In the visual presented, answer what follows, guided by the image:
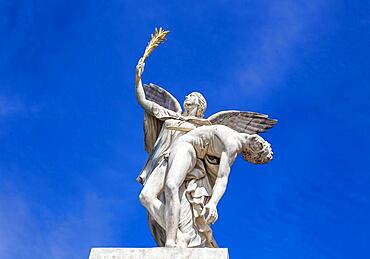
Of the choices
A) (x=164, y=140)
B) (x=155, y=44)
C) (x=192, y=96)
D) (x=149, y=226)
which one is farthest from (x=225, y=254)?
(x=155, y=44)

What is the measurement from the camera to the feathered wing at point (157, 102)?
522 inches

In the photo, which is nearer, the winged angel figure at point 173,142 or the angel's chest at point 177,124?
the winged angel figure at point 173,142

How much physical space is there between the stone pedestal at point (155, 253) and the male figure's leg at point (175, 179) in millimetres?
627

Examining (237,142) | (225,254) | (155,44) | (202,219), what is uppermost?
(155,44)

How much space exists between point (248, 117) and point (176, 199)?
110 inches

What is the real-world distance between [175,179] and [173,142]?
1222 millimetres

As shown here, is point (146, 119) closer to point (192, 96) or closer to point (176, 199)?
point (192, 96)

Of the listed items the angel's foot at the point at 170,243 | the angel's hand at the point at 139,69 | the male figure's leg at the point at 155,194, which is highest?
the angel's hand at the point at 139,69

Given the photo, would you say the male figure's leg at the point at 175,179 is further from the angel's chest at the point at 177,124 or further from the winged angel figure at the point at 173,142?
the angel's chest at the point at 177,124

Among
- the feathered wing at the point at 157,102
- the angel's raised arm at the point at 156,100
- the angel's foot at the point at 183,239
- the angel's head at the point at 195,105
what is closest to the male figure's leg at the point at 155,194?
the angel's foot at the point at 183,239

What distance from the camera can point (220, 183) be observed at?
1170 centimetres

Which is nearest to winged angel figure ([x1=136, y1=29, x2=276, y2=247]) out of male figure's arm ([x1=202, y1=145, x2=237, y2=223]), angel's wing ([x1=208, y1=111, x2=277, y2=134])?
angel's wing ([x1=208, y1=111, x2=277, y2=134])

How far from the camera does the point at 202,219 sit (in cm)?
1143

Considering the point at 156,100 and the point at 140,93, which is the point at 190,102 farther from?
the point at 140,93
